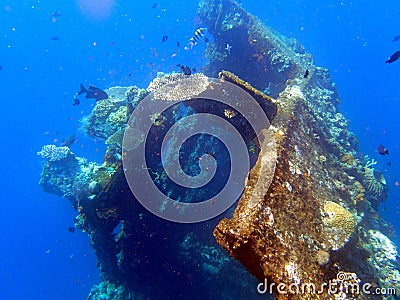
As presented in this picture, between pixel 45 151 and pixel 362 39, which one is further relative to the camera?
pixel 362 39

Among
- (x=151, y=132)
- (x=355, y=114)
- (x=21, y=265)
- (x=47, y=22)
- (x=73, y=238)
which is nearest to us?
(x=151, y=132)

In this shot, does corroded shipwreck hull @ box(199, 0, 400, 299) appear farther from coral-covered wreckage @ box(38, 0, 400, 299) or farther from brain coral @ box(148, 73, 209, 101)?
brain coral @ box(148, 73, 209, 101)

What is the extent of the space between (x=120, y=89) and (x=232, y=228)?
37.4 feet

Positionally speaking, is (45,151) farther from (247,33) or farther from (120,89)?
(247,33)

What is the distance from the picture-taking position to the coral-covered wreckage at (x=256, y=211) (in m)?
2.66

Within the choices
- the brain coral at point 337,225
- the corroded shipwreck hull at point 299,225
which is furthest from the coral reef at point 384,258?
the brain coral at point 337,225

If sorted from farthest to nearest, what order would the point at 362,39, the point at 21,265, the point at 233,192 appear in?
the point at 362,39 → the point at 21,265 → the point at 233,192

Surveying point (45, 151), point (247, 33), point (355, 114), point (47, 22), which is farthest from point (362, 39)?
point (47, 22)

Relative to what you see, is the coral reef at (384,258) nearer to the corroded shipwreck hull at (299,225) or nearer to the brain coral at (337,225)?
the corroded shipwreck hull at (299,225)

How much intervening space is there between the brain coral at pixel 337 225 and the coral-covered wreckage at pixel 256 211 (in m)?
0.01

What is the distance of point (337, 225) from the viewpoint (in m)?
3.29

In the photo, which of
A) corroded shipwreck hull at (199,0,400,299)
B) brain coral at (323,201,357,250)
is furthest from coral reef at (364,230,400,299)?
brain coral at (323,201,357,250)

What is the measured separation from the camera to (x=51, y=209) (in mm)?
28250

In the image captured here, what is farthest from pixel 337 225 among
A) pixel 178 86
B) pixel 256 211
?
pixel 178 86
